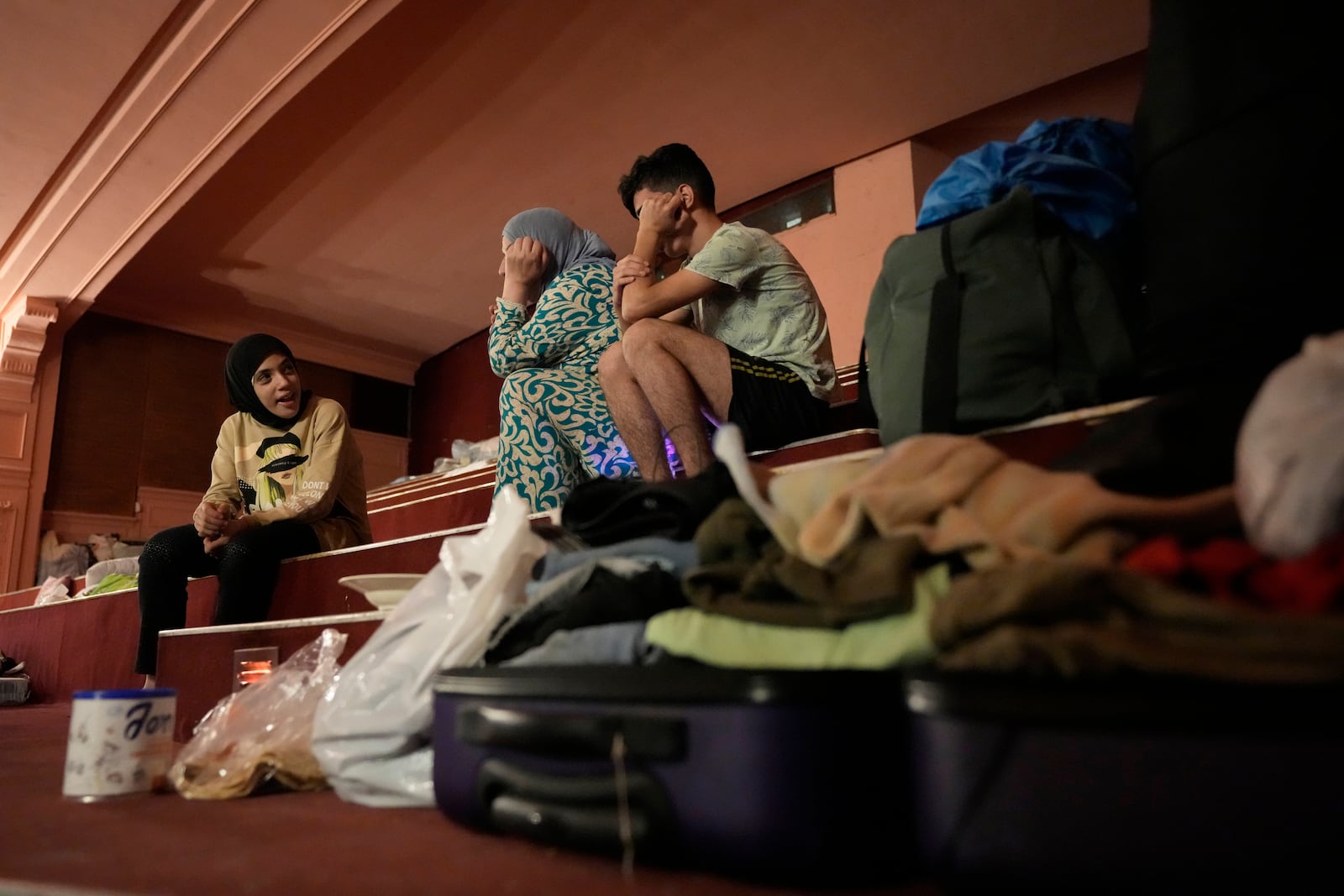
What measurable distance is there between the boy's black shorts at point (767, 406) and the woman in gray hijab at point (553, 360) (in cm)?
34

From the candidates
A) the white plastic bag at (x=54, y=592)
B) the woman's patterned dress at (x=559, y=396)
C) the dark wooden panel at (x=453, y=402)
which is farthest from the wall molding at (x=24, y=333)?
the woman's patterned dress at (x=559, y=396)

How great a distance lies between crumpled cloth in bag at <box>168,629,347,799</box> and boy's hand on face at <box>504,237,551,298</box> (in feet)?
3.22

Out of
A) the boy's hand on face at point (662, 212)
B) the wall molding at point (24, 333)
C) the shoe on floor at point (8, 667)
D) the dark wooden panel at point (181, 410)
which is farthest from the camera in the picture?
the dark wooden panel at point (181, 410)

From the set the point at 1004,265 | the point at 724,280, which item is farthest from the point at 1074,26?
the point at 1004,265

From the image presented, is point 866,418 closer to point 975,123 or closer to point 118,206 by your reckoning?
point 975,123

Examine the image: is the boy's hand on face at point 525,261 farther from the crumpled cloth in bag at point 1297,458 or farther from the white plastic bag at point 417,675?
the crumpled cloth in bag at point 1297,458

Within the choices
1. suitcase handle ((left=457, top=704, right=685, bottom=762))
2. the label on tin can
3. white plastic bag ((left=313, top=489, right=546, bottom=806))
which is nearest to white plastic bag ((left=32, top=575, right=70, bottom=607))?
the label on tin can

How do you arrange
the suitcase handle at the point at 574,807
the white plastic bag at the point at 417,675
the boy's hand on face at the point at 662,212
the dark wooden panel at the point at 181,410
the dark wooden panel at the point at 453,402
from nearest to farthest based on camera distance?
1. the suitcase handle at the point at 574,807
2. the white plastic bag at the point at 417,675
3. the boy's hand on face at the point at 662,212
4. the dark wooden panel at the point at 181,410
5. the dark wooden panel at the point at 453,402

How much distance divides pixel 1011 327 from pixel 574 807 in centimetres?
70

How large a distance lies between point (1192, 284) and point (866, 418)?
638 mm

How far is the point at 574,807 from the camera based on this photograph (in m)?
0.66

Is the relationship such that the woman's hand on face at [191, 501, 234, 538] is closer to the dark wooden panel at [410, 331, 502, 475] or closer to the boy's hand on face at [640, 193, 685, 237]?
the boy's hand on face at [640, 193, 685, 237]

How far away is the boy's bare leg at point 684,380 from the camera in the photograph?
1.43 metres

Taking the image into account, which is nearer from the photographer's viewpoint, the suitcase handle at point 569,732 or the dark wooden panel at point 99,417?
the suitcase handle at point 569,732
